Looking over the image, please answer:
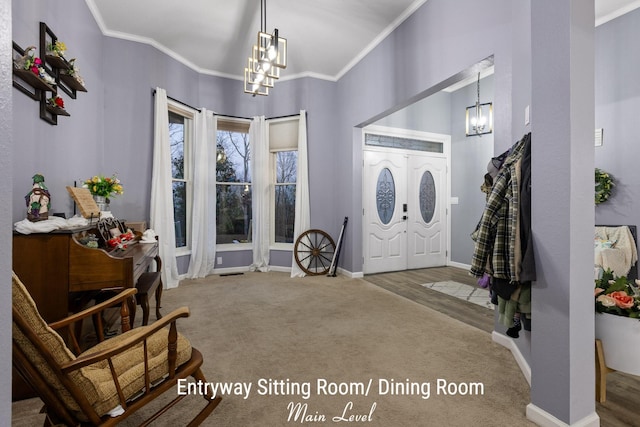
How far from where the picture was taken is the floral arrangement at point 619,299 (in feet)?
4.87

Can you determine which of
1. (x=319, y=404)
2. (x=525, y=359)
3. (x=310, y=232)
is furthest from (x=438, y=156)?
(x=319, y=404)

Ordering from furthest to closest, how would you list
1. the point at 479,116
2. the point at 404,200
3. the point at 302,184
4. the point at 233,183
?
the point at 404,200
the point at 233,183
the point at 302,184
the point at 479,116

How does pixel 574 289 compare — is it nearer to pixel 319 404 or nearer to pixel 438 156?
pixel 319 404

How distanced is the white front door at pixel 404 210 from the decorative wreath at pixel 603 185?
2.60 meters

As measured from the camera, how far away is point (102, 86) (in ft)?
12.7

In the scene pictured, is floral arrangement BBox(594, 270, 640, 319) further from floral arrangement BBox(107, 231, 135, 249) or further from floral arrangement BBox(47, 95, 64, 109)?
floral arrangement BBox(47, 95, 64, 109)

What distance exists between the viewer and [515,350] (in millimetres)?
2365

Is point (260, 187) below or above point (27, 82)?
below

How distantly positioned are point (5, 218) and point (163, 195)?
12.6 feet

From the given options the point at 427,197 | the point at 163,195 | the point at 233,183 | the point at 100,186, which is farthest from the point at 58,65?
the point at 427,197

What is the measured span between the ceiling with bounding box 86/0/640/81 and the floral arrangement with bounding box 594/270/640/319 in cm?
322

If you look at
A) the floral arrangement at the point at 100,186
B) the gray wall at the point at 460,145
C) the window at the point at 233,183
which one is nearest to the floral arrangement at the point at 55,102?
the floral arrangement at the point at 100,186

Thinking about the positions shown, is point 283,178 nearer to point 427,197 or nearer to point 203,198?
point 203,198

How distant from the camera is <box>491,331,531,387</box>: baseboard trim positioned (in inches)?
81.5
